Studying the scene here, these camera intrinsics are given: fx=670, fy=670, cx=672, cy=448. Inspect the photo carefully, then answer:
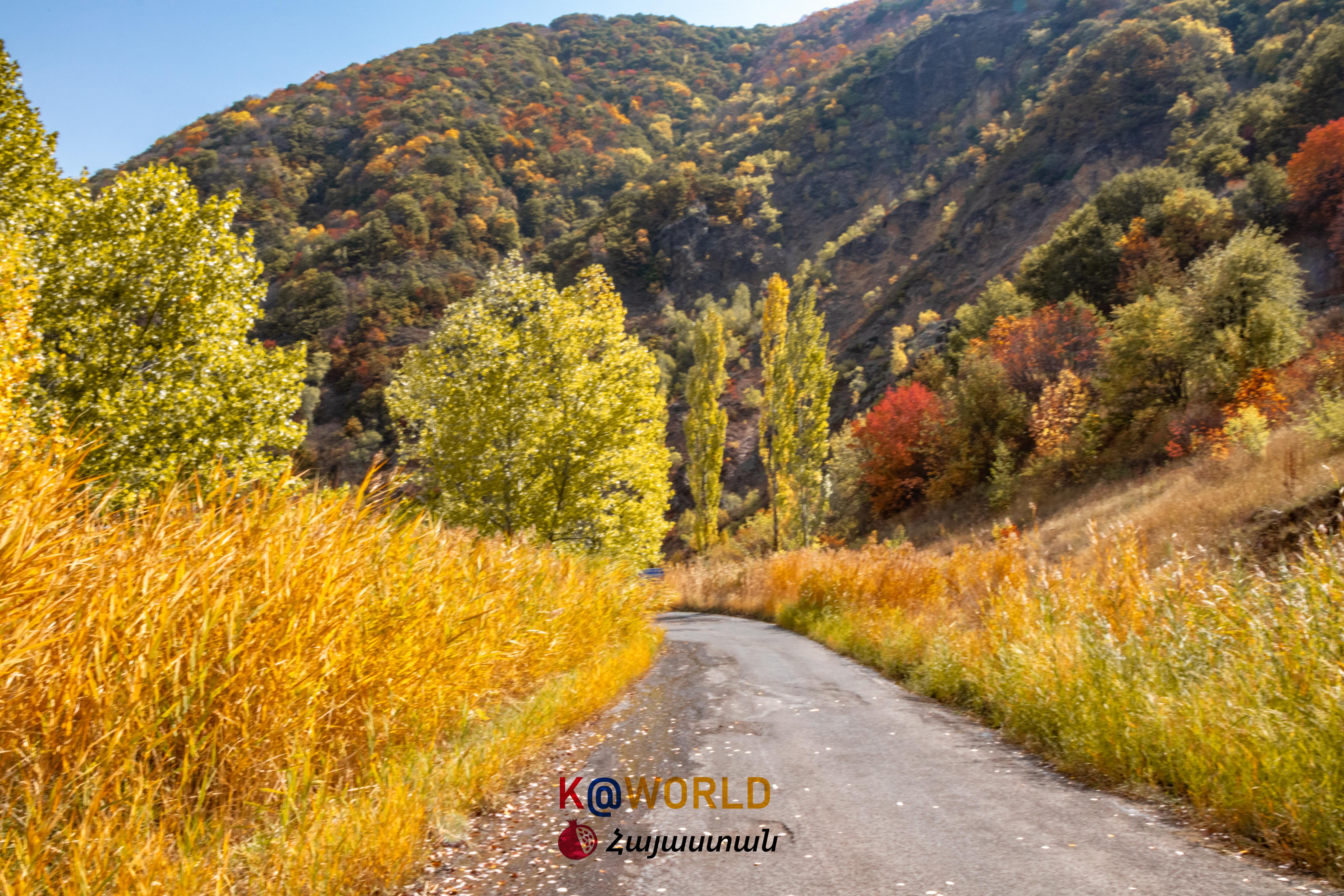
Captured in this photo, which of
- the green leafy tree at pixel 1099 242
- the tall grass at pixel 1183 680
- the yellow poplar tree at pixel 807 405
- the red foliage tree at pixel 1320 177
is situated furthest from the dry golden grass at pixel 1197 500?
the red foliage tree at pixel 1320 177

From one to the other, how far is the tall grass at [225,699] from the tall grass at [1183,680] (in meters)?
4.26

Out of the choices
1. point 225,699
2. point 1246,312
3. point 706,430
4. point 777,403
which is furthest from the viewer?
point 706,430

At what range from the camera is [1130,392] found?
2239 cm

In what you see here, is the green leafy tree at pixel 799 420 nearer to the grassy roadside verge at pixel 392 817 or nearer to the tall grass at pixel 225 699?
the grassy roadside verge at pixel 392 817

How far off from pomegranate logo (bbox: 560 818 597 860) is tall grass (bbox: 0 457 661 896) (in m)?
0.68

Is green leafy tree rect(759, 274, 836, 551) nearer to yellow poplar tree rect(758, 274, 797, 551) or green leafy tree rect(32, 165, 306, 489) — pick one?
yellow poplar tree rect(758, 274, 797, 551)

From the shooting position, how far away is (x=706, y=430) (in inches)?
1491

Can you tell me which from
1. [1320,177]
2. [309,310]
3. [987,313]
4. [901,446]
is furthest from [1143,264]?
[309,310]

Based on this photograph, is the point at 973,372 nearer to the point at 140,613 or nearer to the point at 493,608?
the point at 493,608

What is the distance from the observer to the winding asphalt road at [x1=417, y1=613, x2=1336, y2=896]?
10.1ft

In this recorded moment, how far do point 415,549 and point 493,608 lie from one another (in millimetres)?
890

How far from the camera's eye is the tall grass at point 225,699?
103 inches

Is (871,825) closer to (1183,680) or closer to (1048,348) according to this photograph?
(1183,680)

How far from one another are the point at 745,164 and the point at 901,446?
69.7m
